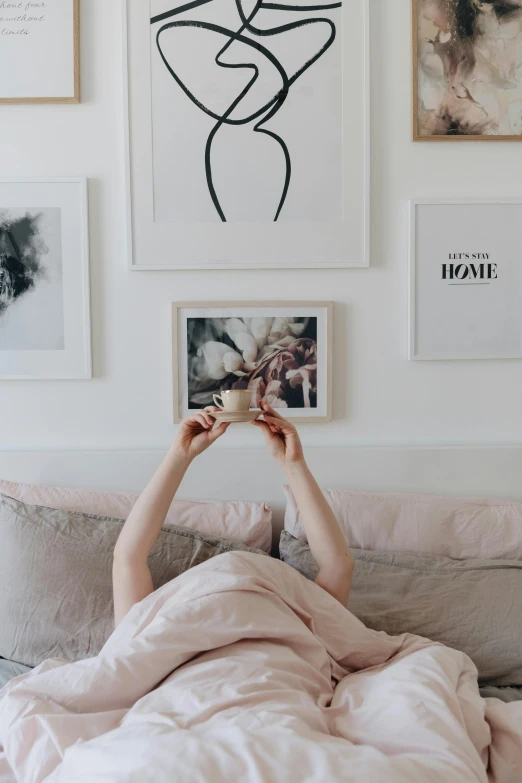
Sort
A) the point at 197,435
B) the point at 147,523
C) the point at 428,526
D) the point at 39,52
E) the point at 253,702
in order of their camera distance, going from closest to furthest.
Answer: the point at 253,702 < the point at 147,523 < the point at 197,435 < the point at 428,526 < the point at 39,52

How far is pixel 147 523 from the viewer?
1.48 metres

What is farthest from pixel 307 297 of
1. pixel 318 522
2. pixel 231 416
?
pixel 318 522

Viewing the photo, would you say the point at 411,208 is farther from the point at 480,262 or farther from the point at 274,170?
the point at 274,170

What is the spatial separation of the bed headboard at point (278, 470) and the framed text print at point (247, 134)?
560 mm

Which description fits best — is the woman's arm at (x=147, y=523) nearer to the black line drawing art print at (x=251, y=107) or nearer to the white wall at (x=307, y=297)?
the white wall at (x=307, y=297)

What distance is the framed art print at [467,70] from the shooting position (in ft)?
6.38

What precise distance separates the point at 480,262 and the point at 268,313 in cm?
65

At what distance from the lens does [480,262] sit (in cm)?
198

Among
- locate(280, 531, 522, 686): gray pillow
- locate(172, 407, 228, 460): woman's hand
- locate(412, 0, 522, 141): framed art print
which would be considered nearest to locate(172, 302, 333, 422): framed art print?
locate(172, 407, 228, 460): woman's hand

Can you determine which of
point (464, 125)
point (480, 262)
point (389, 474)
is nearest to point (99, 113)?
point (464, 125)

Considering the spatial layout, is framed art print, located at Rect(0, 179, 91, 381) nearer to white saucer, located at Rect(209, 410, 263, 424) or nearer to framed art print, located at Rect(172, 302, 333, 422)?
framed art print, located at Rect(172, 302, 333, 422)

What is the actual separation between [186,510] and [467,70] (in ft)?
4.96

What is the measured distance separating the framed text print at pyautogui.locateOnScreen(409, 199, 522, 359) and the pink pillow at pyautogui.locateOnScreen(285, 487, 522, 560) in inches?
18.6

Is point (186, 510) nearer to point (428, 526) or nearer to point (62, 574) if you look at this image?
point (62, 574)
